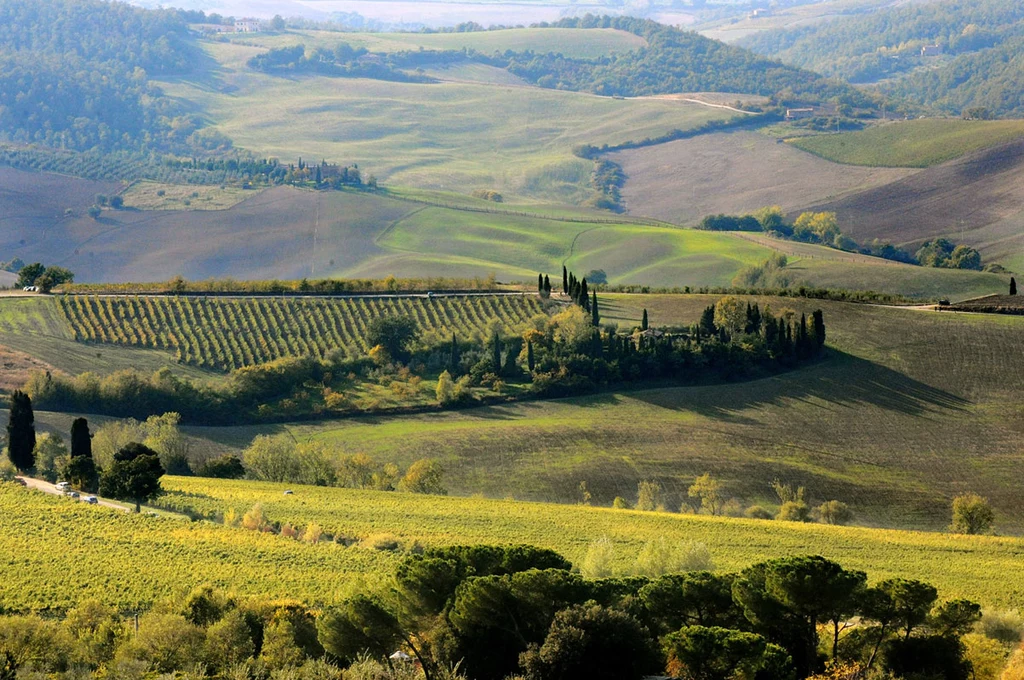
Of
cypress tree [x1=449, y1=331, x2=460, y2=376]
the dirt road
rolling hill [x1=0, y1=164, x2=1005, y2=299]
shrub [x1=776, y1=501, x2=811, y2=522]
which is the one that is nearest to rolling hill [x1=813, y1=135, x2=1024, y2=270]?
rolling hill [x1=0, y1=164, x2=1005, y2=299]

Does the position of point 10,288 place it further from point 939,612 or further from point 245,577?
point 939,612

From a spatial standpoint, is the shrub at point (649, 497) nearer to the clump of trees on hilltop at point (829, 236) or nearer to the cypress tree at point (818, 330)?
the cypress tree at point (818, 330)

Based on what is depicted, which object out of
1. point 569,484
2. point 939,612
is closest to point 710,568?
point 939,612

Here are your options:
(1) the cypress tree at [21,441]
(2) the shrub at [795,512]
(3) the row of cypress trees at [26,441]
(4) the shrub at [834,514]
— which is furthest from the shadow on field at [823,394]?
(1) the cypress tree at [21,441]

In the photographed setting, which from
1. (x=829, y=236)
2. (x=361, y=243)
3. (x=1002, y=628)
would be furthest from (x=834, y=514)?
(x=829, y=236)

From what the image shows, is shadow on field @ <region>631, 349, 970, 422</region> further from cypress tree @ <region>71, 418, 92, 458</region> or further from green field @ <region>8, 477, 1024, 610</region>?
cypress tree @ <region>71, 418, 92, 458</region>

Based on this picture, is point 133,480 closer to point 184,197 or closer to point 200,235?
point 200,235
